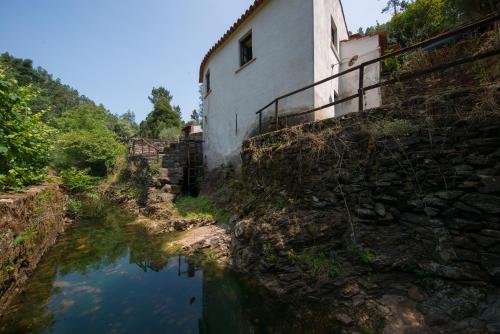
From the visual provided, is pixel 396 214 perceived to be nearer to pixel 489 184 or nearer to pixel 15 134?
pixel 489 184

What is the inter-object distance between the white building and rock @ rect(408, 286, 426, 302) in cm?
512

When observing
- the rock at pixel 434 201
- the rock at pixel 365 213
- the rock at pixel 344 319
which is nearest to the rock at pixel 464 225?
the rock at pixel 434 201

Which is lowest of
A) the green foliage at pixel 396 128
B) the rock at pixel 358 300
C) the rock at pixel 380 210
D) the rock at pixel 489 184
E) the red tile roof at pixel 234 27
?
the rock at pixel 358 300

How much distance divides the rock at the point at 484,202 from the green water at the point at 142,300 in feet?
8.50

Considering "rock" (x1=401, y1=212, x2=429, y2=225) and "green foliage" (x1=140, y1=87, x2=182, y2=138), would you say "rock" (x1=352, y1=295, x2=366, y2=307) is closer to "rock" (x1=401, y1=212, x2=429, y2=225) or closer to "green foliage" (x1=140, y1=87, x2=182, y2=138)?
"rock" (x1=401, y1=212, x2=429, y2=225)

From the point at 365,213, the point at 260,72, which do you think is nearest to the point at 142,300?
the point at 365,213

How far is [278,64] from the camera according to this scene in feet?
27.4

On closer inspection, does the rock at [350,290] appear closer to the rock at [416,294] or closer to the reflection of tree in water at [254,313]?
the reflection of tree in water at [254,313]

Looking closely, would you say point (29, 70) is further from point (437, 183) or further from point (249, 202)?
point (437, 183)

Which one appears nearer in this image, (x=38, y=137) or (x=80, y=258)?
(x=38, y=137)

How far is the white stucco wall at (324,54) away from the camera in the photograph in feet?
24.9

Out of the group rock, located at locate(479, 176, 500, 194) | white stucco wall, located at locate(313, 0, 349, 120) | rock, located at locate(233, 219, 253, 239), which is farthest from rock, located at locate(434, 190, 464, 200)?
white stucco wall, located at locate(313, 0, 349, 120)

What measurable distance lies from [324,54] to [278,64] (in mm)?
1583

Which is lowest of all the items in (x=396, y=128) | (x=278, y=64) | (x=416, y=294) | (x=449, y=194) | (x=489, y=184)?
(x=416, y=294)
